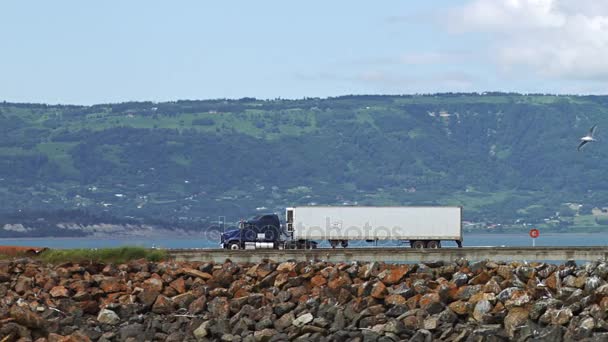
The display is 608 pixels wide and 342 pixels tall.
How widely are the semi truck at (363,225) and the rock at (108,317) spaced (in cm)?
3770

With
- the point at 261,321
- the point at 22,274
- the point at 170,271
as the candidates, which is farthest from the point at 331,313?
the point at 22,274

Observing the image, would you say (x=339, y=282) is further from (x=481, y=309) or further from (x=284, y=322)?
Result: (x=481, y=309)

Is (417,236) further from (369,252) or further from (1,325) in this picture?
(1,325)

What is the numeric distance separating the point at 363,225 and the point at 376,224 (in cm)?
84

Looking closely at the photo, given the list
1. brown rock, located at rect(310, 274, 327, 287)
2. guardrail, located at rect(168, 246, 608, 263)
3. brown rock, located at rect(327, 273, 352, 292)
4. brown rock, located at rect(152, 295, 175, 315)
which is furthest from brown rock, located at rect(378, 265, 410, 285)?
guardrail, located at rect(168, 246, 608, 263)

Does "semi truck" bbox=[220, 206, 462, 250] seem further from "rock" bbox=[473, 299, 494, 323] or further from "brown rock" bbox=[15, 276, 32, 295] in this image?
"rock" bbox=[473, 299, 494, 323]

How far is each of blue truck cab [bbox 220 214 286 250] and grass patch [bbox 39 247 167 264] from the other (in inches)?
911

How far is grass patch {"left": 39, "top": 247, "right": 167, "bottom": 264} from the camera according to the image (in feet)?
194

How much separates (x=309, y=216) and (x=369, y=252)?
82.9ft

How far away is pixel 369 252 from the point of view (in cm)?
6394

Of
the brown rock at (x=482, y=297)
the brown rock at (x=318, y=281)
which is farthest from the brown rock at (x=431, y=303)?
the brown rock at (x=318, y=281)

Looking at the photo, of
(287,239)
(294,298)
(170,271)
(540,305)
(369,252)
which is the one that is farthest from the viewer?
(287,239)

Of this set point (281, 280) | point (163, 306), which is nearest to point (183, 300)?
point (163, 306)

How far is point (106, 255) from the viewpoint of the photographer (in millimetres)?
59812
